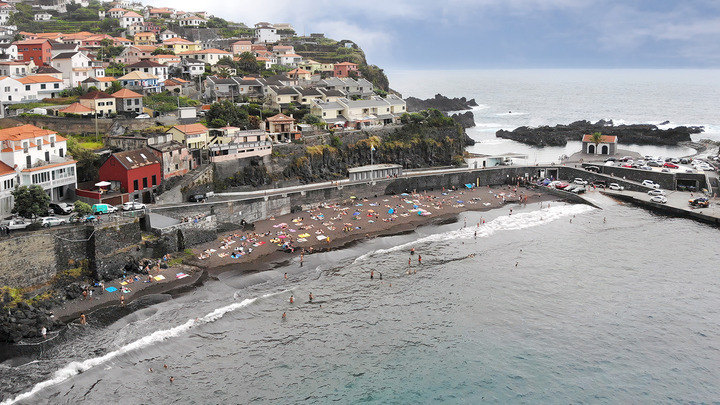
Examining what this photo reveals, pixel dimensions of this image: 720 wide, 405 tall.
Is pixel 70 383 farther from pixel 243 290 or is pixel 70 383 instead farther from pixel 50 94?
pixel 50 94

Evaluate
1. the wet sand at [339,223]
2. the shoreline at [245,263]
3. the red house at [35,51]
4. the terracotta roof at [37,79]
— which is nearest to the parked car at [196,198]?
the shoreline at [245,263]

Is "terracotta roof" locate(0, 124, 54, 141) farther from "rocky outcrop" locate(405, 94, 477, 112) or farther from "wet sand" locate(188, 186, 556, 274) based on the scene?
"rocky outcrop" locate(405, 94, 477, 112)

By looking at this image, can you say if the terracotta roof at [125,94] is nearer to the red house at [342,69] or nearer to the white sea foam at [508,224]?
the white sea foam at [508,224]

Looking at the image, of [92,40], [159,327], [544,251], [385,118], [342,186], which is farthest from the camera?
[92,40]

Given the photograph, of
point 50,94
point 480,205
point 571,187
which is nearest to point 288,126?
point 480,205

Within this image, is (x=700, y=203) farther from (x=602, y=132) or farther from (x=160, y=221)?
(x=602, y=132)

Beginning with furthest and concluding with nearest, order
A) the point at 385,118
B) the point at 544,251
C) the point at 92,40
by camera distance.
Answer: the point at 92,40, the point at 385,118, the point at 544,251

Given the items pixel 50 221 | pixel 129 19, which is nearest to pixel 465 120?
pixel 129 19
